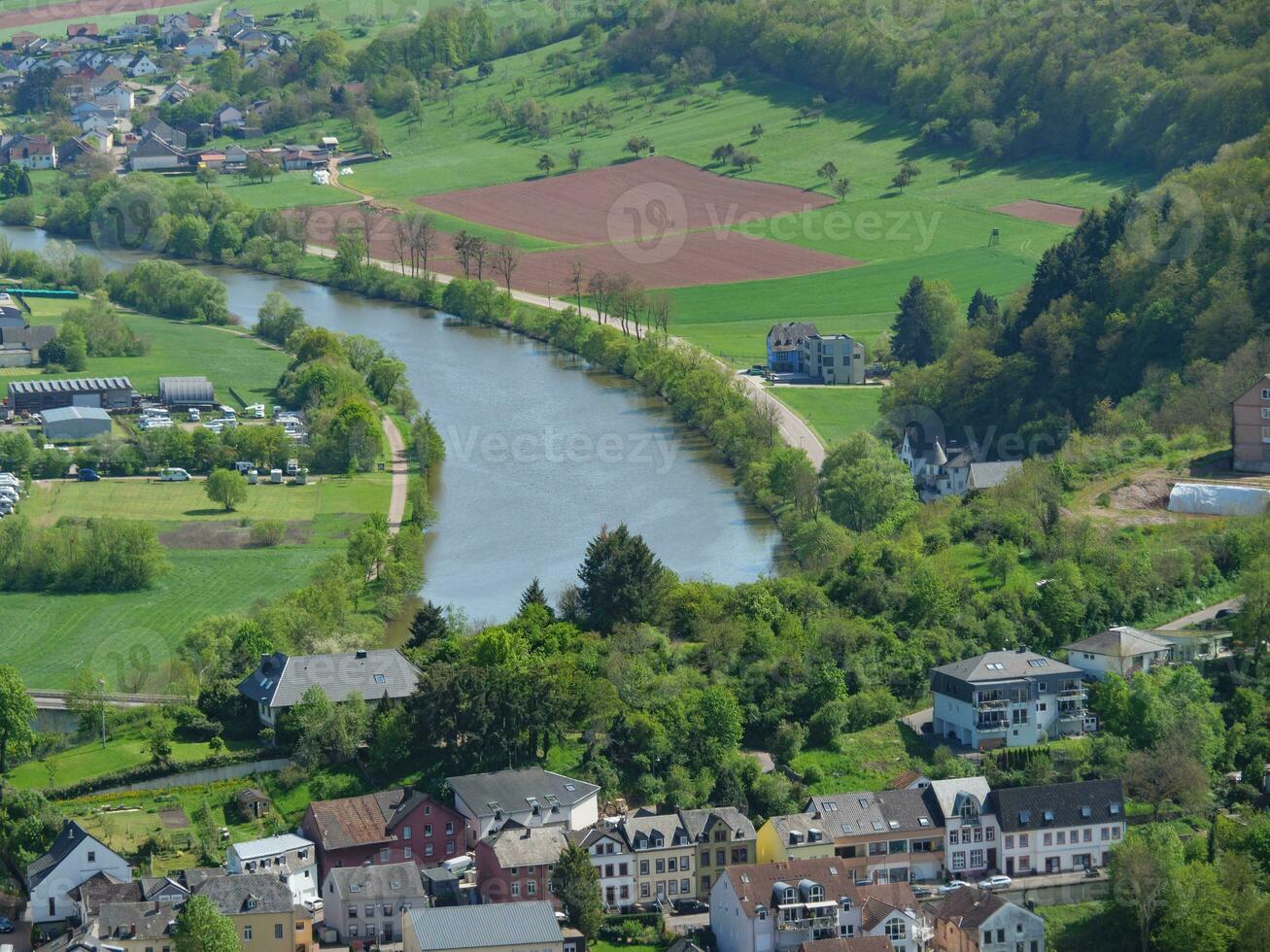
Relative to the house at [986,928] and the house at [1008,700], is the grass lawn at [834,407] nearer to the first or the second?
the house at [1008,700]

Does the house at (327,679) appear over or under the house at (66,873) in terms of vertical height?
over

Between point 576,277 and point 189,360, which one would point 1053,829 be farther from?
point 576,277

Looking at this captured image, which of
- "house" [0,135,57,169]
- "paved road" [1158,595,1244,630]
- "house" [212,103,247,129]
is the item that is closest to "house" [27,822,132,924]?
"paved road" [1158,595,1244,630]

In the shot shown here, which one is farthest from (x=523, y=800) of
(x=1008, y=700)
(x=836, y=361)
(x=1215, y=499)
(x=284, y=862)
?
(x=836, y=361)

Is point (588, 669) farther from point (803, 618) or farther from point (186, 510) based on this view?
point (186, 510)

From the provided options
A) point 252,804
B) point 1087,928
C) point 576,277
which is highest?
point 252,804

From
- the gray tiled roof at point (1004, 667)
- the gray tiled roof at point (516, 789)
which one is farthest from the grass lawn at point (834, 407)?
the gray tiled roof at point (516, 789)

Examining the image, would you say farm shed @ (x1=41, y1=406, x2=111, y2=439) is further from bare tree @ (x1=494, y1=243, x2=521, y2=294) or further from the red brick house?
the red brick house
